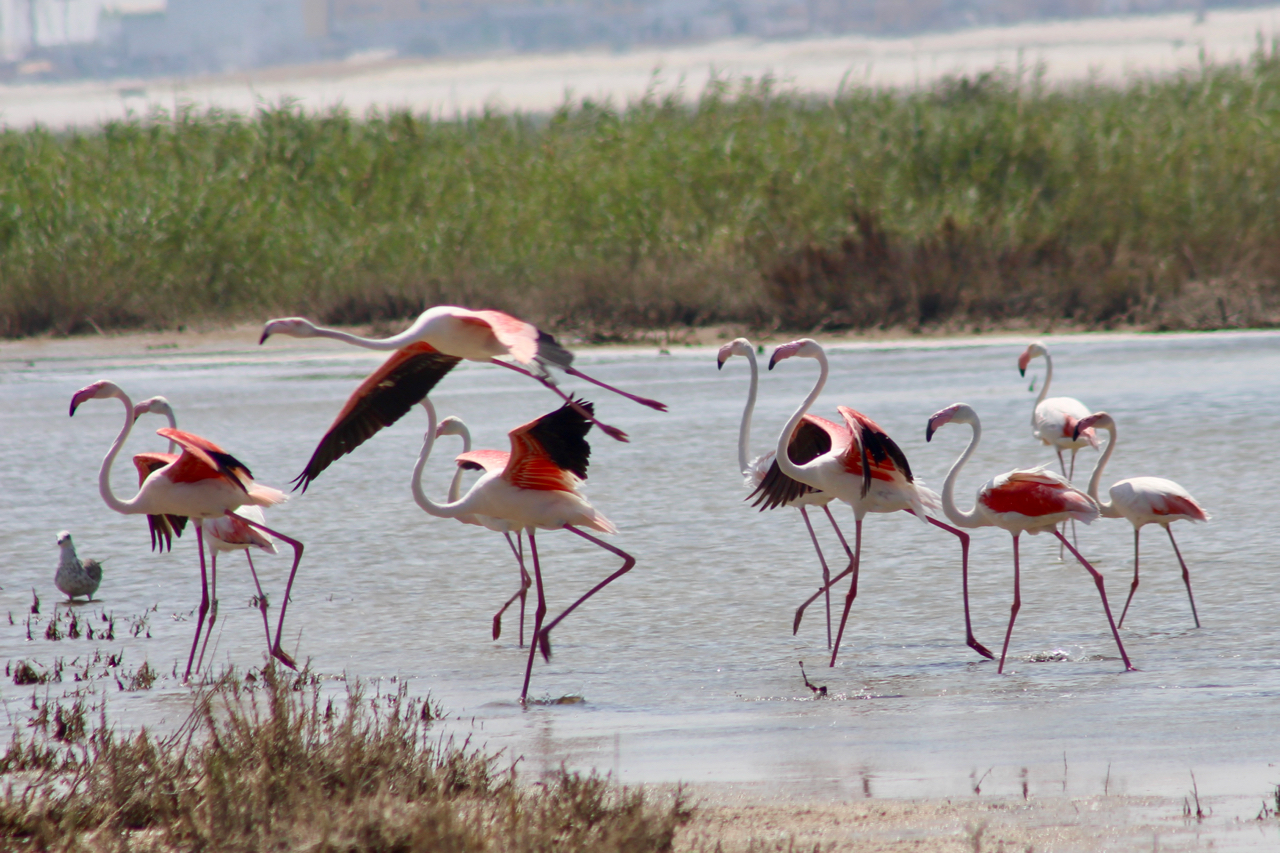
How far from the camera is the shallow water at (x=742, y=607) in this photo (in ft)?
17.2

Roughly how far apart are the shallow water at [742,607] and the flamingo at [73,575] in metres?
0.12

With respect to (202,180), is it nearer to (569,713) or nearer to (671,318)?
(671,318)

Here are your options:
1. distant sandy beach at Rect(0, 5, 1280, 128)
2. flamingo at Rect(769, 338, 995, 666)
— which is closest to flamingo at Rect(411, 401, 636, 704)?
flamingo at Rect(769, 338, 995, 666)

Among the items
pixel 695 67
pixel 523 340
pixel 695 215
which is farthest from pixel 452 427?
pixel 695 67

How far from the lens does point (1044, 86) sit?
88.8 ft

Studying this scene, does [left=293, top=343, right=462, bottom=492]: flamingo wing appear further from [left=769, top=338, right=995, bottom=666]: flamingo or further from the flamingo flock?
[left=769, top=338, right=995, bottom=666]: flamingo

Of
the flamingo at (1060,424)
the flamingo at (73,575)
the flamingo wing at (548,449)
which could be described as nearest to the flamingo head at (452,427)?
the flamingo wing at (548,449)

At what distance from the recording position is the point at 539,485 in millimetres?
6742

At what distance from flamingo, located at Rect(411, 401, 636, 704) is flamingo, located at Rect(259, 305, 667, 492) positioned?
0.21m

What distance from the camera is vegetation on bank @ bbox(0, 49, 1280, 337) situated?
68.9 ft

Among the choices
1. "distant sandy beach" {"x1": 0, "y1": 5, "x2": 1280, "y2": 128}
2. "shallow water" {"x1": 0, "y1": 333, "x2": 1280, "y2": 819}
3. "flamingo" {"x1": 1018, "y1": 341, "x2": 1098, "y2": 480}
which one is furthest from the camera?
"distant sandy beach" {"x1": 0, "y1": 5, "x2": 1280, "y2": 128}

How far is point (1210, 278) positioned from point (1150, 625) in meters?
14.7

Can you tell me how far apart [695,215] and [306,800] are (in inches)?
793

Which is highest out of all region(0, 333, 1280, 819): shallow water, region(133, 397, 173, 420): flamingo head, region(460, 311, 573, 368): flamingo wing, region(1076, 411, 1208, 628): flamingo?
region(460, 311, 573, 368): flamingo wing
